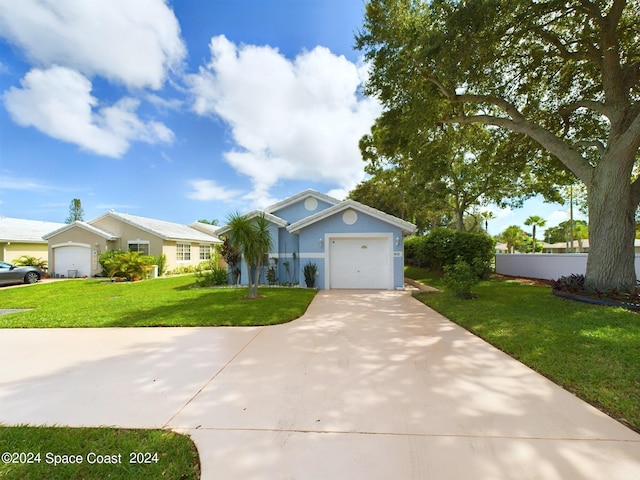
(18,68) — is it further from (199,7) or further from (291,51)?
(291,51)

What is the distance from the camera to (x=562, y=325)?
19.2 ft

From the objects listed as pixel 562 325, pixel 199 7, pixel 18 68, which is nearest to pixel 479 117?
pixel 562 325

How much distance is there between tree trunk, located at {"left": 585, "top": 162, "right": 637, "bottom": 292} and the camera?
8352mm

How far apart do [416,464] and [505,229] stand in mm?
39842

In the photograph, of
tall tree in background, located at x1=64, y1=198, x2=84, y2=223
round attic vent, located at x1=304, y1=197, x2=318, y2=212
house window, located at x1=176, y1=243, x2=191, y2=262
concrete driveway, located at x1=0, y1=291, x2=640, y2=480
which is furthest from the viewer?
tall tree in background, located at x1=64, y1=198, x2=84, y2=223

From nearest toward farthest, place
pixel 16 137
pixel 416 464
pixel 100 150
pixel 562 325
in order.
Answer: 1. pixel 416 464
2. pixel 562 325
3. pixel 16 137
4. pixel 100 150

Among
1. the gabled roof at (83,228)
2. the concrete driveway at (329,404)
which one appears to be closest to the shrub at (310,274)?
the concrete driveway at (329,404)

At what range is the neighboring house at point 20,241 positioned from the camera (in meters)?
18.8

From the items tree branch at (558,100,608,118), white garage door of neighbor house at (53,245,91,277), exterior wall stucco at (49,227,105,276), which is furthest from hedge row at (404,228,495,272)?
white garage door of neighbor house at (53,245,91,277)

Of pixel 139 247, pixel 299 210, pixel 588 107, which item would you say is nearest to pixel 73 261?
pixel 139 247

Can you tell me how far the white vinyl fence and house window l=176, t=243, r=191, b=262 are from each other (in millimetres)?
23356

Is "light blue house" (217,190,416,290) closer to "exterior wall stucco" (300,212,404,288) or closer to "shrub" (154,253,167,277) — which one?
"exterior wall stucco" (300,212,404,288)

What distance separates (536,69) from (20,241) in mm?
32344

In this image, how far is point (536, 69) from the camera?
10602mm
